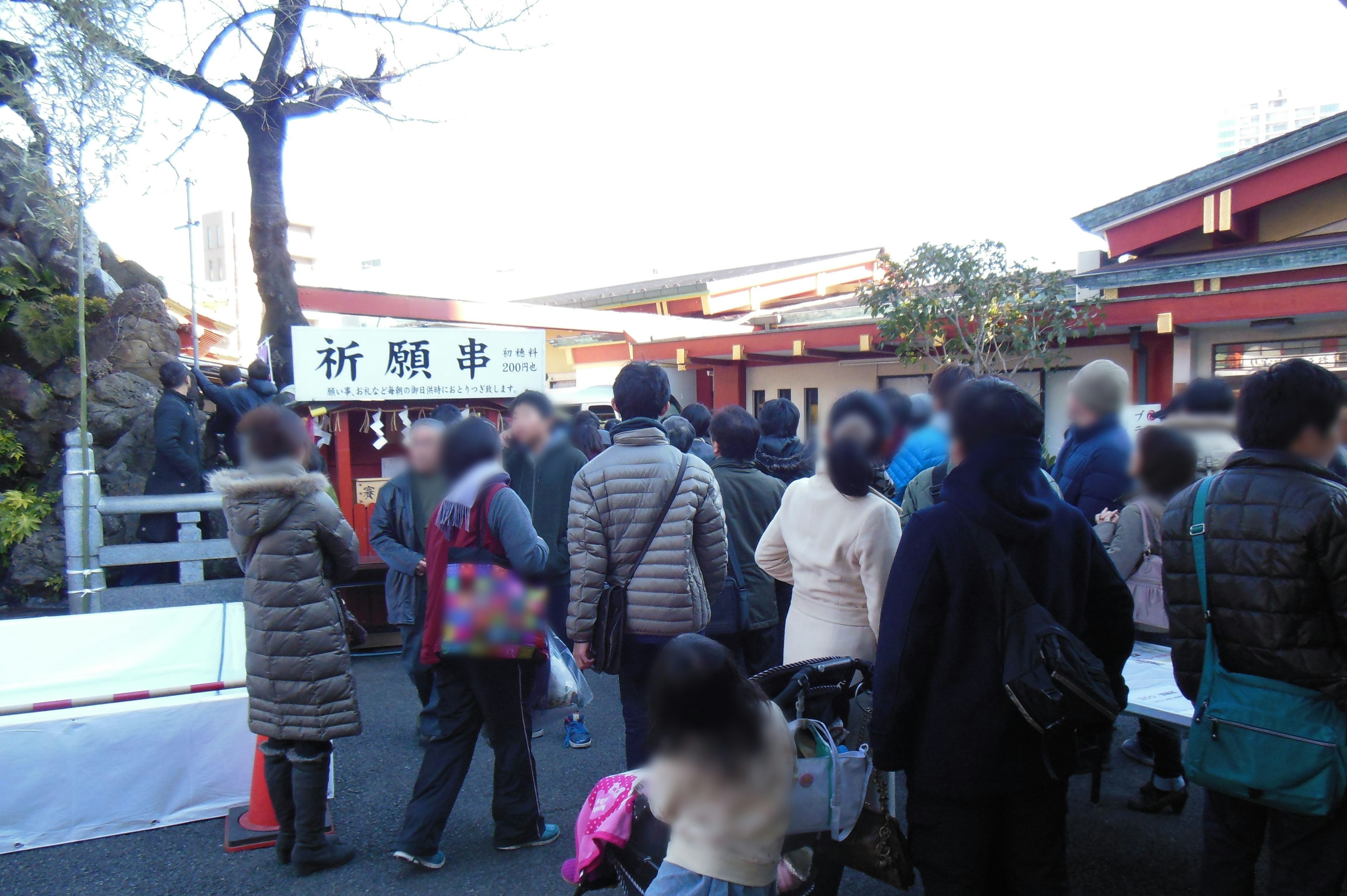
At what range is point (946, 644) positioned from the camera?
2062 millimetres

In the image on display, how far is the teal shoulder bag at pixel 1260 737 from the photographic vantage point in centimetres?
212

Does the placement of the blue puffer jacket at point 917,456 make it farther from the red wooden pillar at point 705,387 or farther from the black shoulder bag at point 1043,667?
the red wooden pillar at point 705,387

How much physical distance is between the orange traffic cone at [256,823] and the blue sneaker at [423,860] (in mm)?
→ 642

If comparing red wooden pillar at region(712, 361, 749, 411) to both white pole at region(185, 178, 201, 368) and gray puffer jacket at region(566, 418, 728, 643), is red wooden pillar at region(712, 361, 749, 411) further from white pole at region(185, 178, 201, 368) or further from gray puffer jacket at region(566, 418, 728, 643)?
gray puffer jacket at region(566, 418, 728, 643)

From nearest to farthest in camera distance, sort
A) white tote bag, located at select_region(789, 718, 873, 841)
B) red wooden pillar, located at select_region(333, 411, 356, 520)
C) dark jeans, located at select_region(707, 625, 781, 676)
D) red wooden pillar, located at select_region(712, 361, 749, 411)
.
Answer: white tote bag, located at select_region(789, 718, 873, 841) < dark jeans, located at select_region(707, 625, 781, 676) < red wooden pillar, located at select_region(333, 411, 356, 520) < red wooden pillar, located at select_region(712, 361, 749, 411)

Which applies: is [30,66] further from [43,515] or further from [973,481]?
[973,481]

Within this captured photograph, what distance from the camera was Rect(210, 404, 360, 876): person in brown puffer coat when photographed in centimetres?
311

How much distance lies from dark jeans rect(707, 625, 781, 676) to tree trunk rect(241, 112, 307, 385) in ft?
18.3

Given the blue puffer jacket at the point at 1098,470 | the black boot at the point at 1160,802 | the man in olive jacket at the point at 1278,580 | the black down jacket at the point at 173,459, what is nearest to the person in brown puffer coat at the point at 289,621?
the man in olive jacket at the point at 1278,580

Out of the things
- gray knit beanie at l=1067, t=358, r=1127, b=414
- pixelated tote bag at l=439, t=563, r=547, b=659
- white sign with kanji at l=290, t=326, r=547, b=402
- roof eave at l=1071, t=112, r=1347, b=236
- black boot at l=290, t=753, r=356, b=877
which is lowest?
black boot at l=290, t=753, r=356, b=877

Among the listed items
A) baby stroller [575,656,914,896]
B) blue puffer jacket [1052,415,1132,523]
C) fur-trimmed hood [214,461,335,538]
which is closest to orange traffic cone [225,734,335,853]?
fur-trimmed hood [214,461,335,538]

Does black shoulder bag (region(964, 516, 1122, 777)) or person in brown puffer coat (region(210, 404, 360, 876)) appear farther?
person in brown puffer coat (region(210, 404, 360, 876))

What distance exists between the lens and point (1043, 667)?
194 cm

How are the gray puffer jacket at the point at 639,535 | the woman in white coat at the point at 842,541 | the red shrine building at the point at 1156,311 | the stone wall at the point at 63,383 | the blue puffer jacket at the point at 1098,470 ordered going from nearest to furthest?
1. the woman in white coat at the point at 842,541
2. the gray puffer jacket at the point at 639,535
3. the blue puffer jacket at the point at 1098,470
4. the stone wall at the point at 63,383
5. the red shrine building at the point at 1156,311
